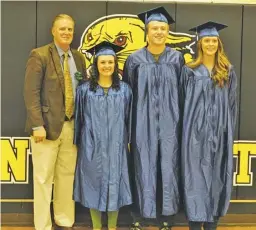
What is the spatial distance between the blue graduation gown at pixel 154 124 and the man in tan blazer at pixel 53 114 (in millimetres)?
528

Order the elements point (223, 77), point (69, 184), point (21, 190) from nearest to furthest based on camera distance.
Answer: point (223, 77), point (69, 184), point (21, 190)

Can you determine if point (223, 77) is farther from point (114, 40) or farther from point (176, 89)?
point (114, 40)

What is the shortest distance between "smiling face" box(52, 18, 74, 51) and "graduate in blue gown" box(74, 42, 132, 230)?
26 cm

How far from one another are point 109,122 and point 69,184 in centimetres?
73

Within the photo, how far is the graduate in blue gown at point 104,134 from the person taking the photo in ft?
14.1

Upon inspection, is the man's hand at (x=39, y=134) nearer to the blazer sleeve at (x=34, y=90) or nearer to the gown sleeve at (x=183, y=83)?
the blazer sleeve at (x=34, y=90)

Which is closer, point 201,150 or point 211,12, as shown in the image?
point 201,150

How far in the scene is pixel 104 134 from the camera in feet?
14.1

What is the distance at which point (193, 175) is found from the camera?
4.37 metres

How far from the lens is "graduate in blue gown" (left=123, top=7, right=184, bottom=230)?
4324 mm

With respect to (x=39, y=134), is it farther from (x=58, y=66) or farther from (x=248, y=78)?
(x=248, y=78)

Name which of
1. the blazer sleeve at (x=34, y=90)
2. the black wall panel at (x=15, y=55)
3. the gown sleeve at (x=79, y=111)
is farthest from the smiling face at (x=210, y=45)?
the black wall panel at (x=15, y=55)

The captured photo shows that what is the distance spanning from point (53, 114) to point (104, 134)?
457 mm

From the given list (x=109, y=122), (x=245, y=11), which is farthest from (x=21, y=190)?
(x=245, y=11)
